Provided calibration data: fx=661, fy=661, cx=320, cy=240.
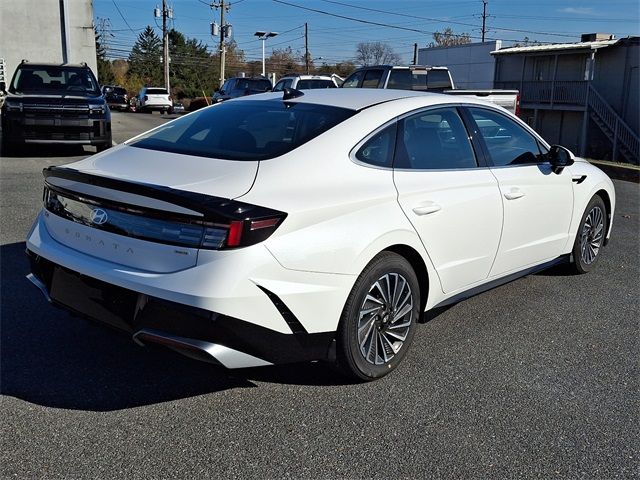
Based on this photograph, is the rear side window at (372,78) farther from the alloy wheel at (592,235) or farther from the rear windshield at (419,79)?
the alloy wheel at (592,235)

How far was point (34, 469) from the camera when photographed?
2.75 m

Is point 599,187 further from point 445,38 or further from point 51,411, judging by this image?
point 445,38

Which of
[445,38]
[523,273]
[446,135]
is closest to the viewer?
[446,135]

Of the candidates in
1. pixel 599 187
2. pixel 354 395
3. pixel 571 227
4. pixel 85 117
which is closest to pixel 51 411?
pixel 354 395

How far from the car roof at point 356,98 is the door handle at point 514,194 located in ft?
2.19

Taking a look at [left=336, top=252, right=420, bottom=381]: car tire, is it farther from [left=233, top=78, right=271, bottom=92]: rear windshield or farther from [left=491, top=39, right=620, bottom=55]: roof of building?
[left=491, top=39, right=620, bottom=55]: roof of building

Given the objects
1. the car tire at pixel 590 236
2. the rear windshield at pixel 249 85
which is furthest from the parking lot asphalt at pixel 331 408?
the rear windshield at pixel 249 85

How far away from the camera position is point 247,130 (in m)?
3.93

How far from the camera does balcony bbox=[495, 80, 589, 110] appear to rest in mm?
27359

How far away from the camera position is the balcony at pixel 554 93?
1077 inches

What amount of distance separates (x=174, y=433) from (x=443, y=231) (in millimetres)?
1933

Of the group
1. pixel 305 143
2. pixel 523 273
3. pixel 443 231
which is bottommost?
pixel 523 273

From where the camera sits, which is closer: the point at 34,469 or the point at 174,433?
the point at 34,469

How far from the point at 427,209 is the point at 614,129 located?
79.2 ft
